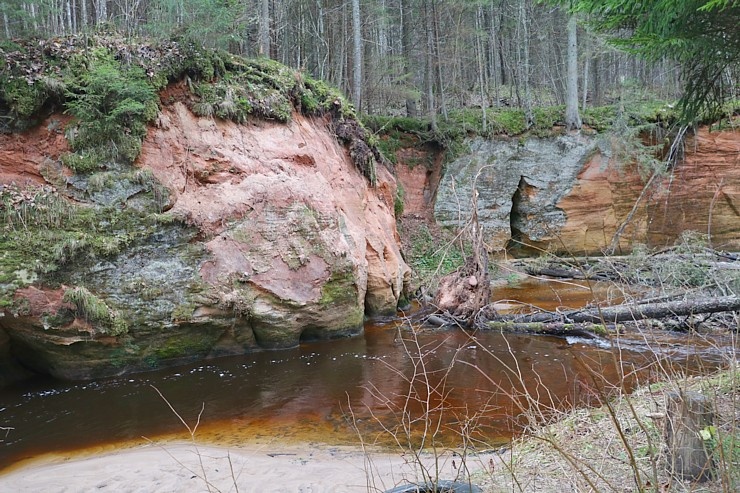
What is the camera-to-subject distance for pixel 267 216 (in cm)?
888

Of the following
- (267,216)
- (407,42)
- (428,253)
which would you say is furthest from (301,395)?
(407,42)

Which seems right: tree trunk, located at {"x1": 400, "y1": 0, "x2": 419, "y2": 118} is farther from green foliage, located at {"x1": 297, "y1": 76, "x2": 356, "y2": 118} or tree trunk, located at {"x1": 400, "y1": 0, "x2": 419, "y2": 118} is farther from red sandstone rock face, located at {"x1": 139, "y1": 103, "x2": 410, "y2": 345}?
red sandstone rock face, located at {"x1": 139, "y1": 103, "x2": 410, "y2": 345}

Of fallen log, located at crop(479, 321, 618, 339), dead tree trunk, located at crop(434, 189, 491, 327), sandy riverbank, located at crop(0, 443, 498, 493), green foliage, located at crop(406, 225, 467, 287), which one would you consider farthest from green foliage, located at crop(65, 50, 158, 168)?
green foliage, located at crop(406, 225, 467, 287)

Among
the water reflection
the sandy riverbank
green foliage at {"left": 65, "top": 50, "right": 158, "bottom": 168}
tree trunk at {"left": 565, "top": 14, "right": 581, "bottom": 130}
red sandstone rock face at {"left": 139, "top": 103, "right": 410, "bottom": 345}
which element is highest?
tree trunk at {"left": 565, "top": 14, "right": 581, "bottom": 130}

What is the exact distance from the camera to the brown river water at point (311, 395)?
5.51m

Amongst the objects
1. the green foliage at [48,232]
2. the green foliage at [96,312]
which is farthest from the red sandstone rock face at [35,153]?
the green foliage at [96,312]

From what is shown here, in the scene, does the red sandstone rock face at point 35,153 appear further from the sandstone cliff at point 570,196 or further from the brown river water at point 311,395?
the sandstone cliff at point 570,196

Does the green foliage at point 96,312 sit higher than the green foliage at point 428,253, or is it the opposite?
the green foliage at point 96,312

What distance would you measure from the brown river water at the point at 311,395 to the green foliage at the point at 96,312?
0.84 m

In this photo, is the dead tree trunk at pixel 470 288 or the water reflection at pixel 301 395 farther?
the dead tree trunk at pixel 470 288

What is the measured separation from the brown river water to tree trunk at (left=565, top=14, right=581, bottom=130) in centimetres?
1146

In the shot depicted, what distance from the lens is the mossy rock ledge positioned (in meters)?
7.05

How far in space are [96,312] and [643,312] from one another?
8.22 metres

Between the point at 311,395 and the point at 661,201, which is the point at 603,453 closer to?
the point at 311,395
